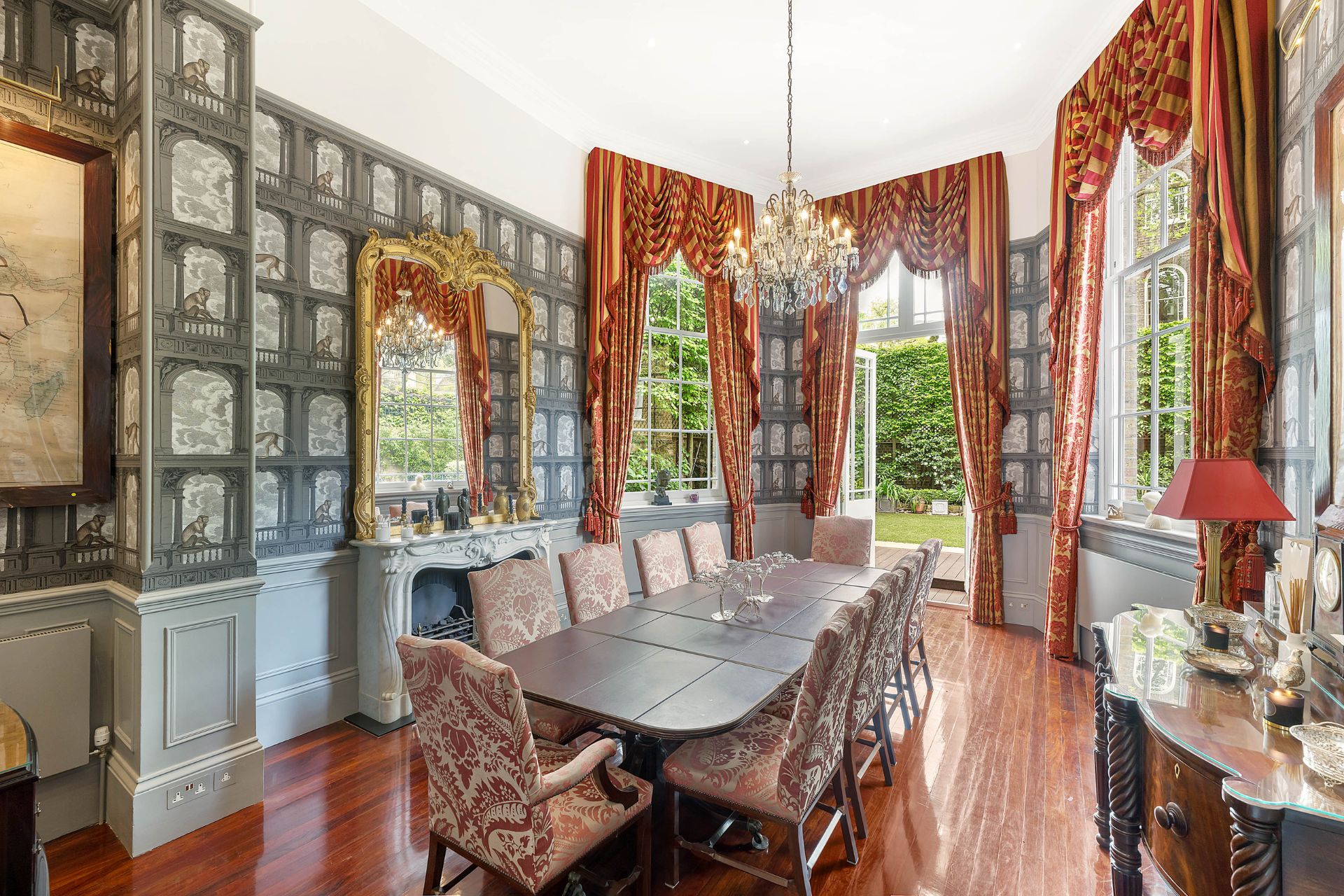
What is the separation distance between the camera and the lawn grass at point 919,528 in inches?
393

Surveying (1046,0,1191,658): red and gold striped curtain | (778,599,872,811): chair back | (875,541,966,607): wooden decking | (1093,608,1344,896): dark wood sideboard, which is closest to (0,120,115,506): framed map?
(778,599,872,811): chair back

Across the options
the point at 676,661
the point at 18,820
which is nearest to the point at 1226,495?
the point at 676,661

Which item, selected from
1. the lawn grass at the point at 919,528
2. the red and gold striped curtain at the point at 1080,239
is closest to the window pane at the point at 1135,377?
the red and gold striped curtain at the point at 1080,239

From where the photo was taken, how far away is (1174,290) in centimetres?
358

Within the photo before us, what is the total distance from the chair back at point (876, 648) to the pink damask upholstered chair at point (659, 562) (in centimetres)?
130

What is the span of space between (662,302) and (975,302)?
2.68 m

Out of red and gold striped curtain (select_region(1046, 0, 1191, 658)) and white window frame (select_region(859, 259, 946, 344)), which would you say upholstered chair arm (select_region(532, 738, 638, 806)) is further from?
white window frame (select_region(859, 259, 946, 344))

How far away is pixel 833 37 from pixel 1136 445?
10.7ft

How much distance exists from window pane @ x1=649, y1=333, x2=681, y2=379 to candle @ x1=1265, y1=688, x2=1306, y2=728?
4.60 m

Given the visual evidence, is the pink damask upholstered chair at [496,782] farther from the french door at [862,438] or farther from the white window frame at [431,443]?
the french door at [862,438]

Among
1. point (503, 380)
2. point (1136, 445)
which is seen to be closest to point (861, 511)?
point (1136, 445)

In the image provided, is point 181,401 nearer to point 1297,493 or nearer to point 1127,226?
point 1297,493

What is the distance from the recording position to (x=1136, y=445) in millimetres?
3977

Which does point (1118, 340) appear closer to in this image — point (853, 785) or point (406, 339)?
point (853, 785)
